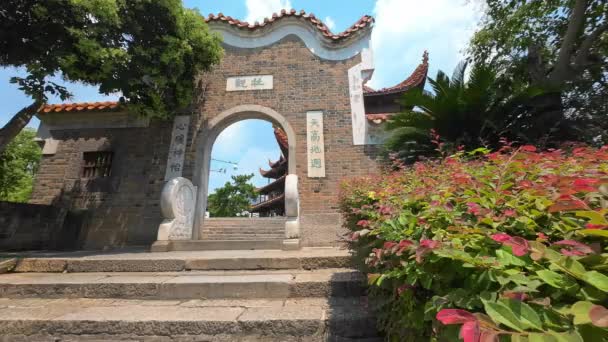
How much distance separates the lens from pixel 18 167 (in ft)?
46.8

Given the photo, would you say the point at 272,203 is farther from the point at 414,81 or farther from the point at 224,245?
the point at 224,245

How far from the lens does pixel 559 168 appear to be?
51.1 inches

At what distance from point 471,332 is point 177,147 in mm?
7158

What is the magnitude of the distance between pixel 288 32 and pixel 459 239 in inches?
300

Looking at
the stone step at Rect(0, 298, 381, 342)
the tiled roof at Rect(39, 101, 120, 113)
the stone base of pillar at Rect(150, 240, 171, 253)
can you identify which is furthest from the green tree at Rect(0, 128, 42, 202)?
the stone step at Rect(0, 298, 381, 342)

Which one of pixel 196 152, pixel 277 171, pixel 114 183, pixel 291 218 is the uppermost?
pixel 277 171

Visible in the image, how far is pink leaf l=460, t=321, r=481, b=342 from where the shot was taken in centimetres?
50

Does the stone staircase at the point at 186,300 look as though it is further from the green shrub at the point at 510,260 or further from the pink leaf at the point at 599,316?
the pink leaf at the point at 599,316

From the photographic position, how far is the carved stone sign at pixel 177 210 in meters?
5.27

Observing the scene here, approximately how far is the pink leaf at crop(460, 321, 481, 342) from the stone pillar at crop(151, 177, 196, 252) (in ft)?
17.4

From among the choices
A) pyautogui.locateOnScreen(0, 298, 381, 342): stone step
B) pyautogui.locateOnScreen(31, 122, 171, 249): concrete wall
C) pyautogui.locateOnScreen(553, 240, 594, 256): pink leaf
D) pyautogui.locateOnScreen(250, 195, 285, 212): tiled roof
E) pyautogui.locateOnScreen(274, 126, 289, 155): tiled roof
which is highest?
pyautogui.locateOnScreen(274, 126, 289, 155): tiled roof

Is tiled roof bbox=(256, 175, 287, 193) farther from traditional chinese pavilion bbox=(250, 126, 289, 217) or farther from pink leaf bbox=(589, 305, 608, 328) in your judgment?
pink leaf bbox=(589, 305, 608, 328)

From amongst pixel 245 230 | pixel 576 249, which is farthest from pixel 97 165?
pixel 576 249

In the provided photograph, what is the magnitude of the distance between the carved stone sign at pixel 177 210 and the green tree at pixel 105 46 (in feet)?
5.83
